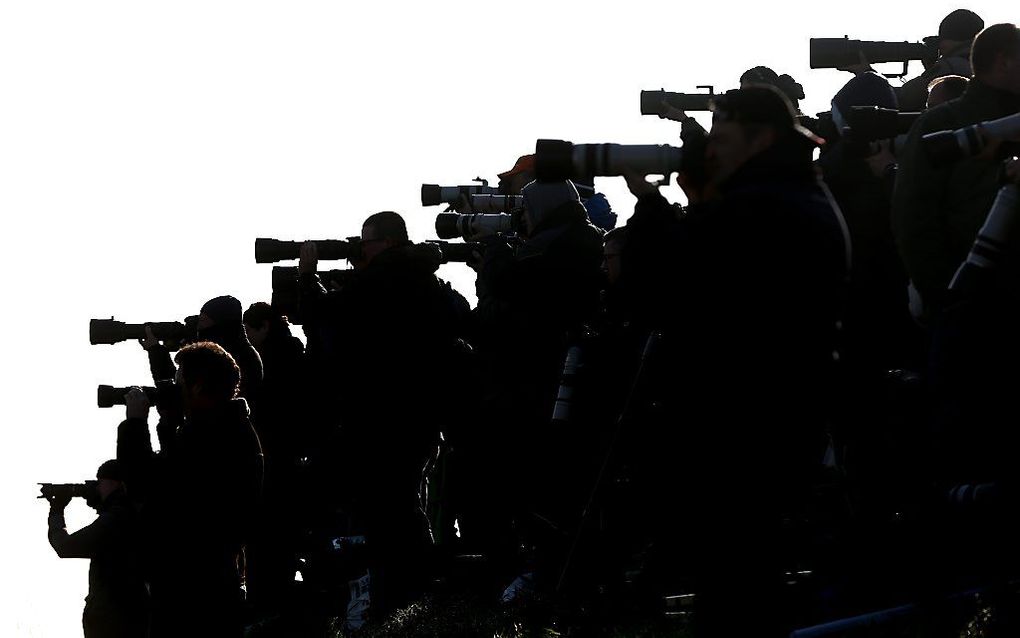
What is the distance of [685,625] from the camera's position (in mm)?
7871

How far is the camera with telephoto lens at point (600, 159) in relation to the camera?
591cm

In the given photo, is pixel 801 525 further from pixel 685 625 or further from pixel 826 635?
pixel 826 635

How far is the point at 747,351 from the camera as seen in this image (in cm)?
567

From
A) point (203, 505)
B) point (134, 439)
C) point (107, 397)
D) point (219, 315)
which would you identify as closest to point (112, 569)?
point (107, 397)

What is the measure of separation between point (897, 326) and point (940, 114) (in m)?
1.30

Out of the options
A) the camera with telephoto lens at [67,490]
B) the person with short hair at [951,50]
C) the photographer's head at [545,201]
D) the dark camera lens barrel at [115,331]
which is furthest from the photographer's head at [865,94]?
the camera with telephoto lens at [67,490]

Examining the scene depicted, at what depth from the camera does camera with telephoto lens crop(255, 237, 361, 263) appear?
10508 mm

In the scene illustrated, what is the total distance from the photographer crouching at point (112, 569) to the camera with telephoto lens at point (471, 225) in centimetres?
241

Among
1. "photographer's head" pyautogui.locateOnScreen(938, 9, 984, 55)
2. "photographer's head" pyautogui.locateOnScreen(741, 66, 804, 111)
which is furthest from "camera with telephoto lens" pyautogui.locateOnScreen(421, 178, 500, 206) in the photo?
"photographer's head" pyautogui.locateOnScreen(938, 9, 984, 55)

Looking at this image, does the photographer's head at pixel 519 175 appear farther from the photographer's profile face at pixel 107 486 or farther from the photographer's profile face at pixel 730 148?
the photographer's profile face at pixel 730 148

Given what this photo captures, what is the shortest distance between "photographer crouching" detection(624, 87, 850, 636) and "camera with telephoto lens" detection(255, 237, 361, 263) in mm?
4868

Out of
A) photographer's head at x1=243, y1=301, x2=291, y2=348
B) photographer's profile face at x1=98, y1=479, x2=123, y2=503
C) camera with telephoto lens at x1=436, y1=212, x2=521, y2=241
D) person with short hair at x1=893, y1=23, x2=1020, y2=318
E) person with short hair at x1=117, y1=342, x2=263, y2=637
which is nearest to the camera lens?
person with short hair at x1=893, y1=23, x2=1020, y2=318

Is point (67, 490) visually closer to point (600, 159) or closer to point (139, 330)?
point (139, 330)

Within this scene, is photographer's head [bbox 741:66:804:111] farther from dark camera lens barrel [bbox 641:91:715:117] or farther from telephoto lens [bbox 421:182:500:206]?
telephoto lens [bbox 421:182:500:206]
